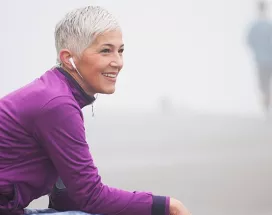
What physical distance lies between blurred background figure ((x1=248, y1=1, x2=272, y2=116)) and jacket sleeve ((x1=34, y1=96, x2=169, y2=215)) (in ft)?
20.9

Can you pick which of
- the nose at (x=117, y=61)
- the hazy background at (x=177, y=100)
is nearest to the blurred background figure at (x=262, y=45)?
the hazy background at (x=177, y=100)

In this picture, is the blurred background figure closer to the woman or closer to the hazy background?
the hazy background

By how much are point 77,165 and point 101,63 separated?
0.30m

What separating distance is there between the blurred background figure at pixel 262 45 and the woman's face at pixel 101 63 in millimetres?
Result: 6240

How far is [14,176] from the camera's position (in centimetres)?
220

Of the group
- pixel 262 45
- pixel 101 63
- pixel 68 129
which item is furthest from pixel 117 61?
pixel 262 45

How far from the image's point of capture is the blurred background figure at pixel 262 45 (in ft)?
27.7

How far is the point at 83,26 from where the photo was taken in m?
2.23

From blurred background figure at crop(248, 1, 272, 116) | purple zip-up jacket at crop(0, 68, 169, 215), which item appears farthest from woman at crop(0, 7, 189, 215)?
blurred background figure at crop(248, 1, 272, 116)

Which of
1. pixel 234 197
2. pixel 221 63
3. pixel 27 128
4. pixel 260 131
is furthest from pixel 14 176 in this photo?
pixel 221 63

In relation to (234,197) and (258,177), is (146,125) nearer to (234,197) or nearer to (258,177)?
(258,177)

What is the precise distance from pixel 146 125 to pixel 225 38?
6.17 ft

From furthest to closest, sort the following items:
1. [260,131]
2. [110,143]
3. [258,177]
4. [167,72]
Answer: [167,72] → [260,131] → [110,143] → [258,177]

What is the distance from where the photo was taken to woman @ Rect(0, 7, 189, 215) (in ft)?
7.10
